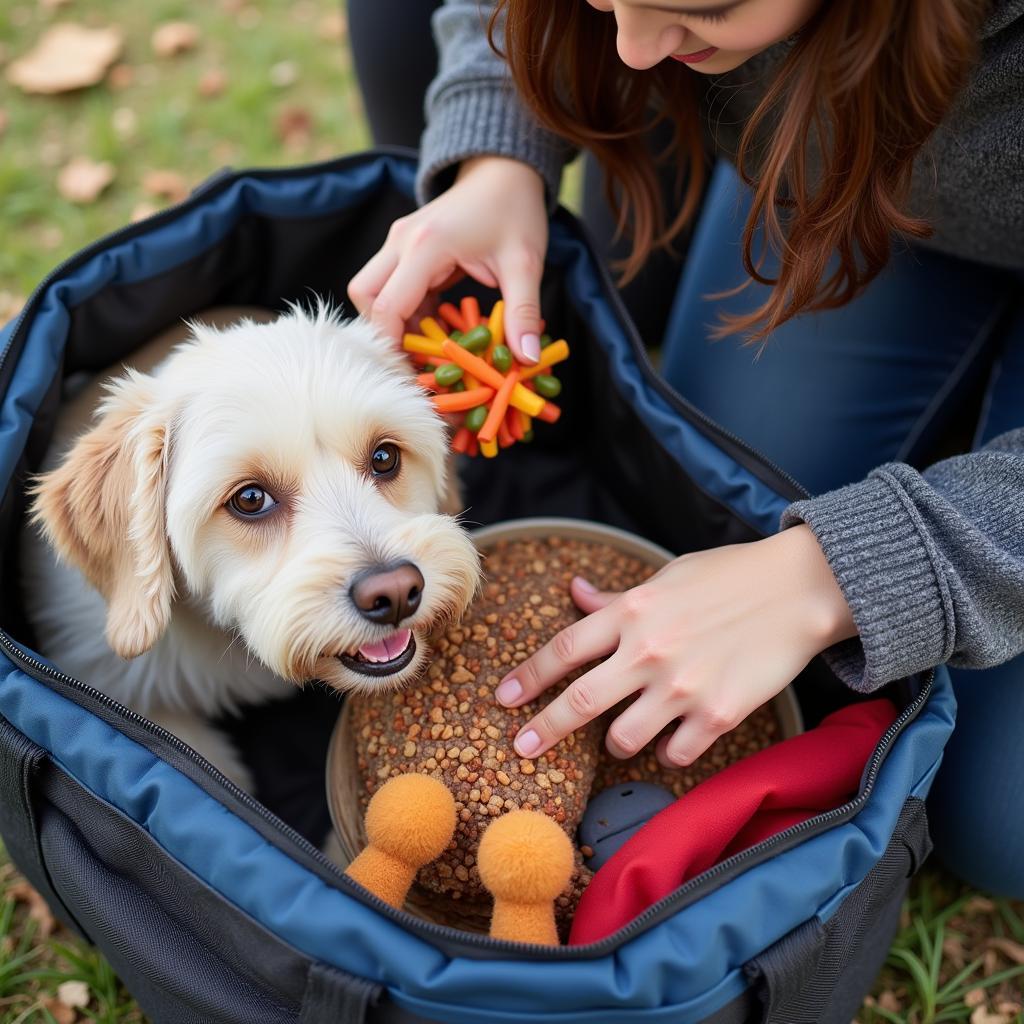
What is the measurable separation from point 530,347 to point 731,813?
3.28 ft

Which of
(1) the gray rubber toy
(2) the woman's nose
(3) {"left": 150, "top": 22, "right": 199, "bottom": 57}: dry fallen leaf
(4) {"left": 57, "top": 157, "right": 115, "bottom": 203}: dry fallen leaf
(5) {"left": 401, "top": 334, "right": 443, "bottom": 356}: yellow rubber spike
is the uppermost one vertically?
(2) the woman's nose

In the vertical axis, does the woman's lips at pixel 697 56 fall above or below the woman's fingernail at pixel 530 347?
above

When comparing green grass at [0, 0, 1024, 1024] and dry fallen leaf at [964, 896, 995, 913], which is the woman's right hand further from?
green grass at [0, 0, 1024, 1024]

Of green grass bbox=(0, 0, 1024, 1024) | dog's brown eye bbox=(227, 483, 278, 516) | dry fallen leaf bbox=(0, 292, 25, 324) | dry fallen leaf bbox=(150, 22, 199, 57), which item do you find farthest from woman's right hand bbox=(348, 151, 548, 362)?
dry fallen leaf bbox=(150, 22, 199, 57)

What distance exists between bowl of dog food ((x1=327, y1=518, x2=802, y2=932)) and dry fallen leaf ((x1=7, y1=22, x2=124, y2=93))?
3.40m

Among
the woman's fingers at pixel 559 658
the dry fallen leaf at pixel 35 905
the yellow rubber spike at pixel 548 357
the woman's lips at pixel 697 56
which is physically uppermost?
the woman's lips at pixel 697 56

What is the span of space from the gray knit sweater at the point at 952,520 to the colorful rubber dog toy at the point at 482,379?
57cm

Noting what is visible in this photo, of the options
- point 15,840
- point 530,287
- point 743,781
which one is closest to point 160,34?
point 530,287

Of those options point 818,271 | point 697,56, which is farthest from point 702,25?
point 818,271

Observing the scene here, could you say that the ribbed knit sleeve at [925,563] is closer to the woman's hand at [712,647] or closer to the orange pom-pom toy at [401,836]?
the woman's hand at [712,647]

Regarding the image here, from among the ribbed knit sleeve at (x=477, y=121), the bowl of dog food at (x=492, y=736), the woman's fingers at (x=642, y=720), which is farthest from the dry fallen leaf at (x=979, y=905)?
the ribbed knit sleeve at (x=477, y=121)

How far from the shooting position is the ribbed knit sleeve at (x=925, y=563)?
168cm

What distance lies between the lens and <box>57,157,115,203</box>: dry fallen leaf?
398cm

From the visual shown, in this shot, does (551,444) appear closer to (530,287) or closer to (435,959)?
(530,287)
